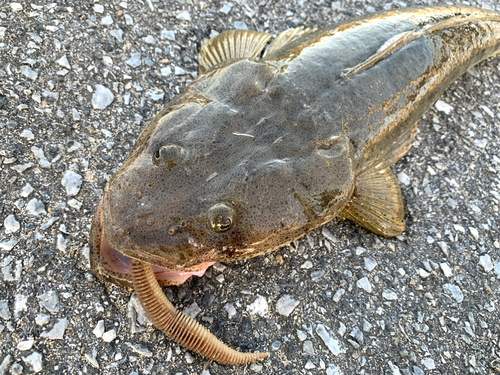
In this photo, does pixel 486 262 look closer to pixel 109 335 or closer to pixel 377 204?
pixel 377 204

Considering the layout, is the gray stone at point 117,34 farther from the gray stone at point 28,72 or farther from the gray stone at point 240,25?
the gray stone at point 240,25

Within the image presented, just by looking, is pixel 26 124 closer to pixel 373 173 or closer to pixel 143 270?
pixel 143 270

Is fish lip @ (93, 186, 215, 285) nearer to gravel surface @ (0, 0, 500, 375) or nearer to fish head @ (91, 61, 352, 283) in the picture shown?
fish head @ (91, 61, 352, 283)

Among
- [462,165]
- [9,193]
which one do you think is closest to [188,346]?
[9,193]

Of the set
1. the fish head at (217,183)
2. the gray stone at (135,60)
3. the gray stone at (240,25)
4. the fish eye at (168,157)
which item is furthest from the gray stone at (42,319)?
the gray stone at (240,25)

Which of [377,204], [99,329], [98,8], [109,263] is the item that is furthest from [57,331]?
[98,8]

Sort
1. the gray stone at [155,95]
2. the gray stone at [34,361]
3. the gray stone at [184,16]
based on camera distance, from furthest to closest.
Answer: the gray stone at [184,16] < the gray stone at [155,95] < the gray stone at [34,361]

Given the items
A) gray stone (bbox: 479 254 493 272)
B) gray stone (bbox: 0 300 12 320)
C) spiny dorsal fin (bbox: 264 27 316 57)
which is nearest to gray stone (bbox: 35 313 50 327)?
gray stone (bbox: 0 300 12 320)
